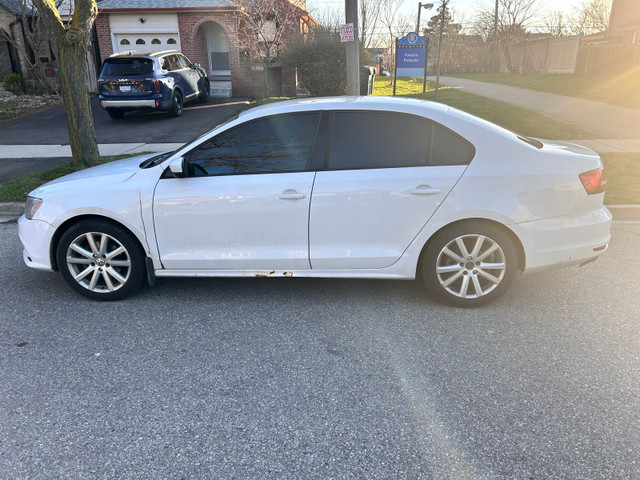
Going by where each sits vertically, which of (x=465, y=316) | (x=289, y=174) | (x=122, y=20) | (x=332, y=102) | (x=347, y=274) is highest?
(x=122, y=20)

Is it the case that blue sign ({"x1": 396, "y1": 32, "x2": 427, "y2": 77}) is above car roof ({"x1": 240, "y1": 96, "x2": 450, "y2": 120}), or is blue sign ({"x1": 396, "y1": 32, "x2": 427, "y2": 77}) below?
above

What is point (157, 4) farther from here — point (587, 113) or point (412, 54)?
point (587, 113)

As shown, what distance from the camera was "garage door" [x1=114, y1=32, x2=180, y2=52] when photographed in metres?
19.4

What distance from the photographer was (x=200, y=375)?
323cm

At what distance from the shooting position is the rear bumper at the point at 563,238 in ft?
12.8

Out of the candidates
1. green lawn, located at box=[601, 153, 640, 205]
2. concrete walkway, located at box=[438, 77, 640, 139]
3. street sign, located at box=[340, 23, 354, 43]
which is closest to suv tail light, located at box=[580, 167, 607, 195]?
green lawn, located at box=[601, 153, 640, 205]

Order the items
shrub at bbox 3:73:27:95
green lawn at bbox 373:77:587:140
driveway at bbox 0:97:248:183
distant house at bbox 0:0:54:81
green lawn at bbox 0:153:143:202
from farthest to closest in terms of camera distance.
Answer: distant house at bbox 0:0:54:81 → shrub at bbox 3:73:27:95 → green lawn at bbox 373:77:587:140 → driveway at bbox 0:97:248:183 → green lawn at bbox 0:153:143:202

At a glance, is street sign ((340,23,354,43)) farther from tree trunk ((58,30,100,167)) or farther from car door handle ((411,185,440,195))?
car door handle ((411,185,440,195))

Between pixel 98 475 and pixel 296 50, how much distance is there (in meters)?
15.8

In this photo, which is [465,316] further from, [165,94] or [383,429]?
[165,94]

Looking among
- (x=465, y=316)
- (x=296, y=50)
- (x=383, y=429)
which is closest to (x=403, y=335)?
(x=465, y=316)

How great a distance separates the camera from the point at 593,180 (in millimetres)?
3941

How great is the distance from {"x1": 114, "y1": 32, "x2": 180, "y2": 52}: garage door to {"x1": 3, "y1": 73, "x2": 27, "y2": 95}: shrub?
3.82 metres

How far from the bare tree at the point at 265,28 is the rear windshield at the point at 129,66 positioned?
15.3ft
